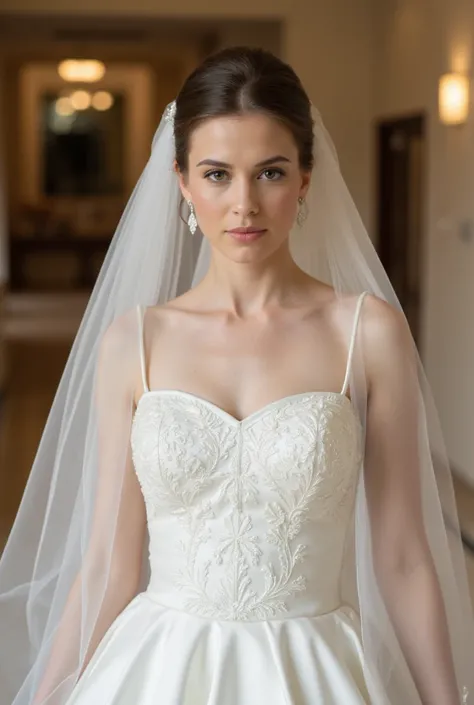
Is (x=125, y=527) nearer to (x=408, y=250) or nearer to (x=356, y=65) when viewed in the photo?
(x=408, y=250)

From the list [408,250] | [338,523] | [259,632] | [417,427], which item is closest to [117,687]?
[259,632]

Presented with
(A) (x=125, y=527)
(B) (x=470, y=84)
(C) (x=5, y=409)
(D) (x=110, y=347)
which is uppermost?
(B) (x=470, y=84)

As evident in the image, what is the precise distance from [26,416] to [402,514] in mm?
7537

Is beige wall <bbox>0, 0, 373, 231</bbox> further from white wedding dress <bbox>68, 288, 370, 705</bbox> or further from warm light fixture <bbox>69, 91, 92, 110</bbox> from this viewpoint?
warm light fixture <bbox>69, 91, 92, 110</bbox>

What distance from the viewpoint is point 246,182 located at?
146cm

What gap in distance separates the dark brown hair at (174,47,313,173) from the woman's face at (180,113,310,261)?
2 cm

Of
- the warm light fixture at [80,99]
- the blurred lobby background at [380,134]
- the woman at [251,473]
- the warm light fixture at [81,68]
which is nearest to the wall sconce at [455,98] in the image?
the blurred lobby background at [380,134]

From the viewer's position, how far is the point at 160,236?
1.90 m

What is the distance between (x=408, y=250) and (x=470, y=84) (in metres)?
2.30

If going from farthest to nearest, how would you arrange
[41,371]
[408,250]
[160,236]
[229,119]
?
[41,371] → [408,250] → [160,236] → [229,119]

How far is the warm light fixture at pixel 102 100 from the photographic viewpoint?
19031mm

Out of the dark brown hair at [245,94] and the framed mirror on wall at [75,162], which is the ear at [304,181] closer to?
the dark brown hair at [245,94]

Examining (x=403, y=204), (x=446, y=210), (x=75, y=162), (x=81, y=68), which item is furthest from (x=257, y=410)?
(x=75, y=162)

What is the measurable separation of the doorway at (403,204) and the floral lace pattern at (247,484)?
637cm
